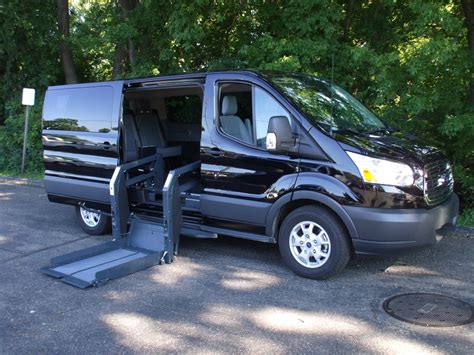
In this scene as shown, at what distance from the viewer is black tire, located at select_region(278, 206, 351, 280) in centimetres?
502

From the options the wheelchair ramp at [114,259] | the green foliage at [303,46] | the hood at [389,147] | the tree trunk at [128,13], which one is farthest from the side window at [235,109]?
the tree trunk at [128,13]

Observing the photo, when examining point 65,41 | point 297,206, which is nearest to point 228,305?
point 297,206

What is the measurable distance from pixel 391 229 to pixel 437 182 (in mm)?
857

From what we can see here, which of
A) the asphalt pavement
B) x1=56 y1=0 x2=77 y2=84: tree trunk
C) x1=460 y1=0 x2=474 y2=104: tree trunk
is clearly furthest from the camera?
x1=56 y1=0 x2=77 y2=84: tree trunk

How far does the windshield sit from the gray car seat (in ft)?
1.79

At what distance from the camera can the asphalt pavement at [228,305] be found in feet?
12.8

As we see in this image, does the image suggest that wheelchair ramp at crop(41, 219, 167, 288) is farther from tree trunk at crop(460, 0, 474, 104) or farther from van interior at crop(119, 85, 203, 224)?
tree trunk at crop(460, 0, 474, 104)

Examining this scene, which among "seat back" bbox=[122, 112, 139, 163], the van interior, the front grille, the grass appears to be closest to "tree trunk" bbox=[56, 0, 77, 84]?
the van interior

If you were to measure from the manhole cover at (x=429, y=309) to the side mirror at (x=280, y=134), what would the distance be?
174 cm

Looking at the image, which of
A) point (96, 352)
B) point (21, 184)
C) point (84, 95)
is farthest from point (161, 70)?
point (96, 352)

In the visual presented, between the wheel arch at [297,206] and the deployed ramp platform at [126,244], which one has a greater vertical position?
the wheel arch at [297,206]

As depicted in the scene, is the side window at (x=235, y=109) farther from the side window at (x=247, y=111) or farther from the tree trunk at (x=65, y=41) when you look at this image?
the tree trunk at (x=65, y=41)

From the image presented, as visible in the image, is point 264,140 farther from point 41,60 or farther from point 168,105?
point 41,60

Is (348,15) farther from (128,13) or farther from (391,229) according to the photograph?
(391,229)
